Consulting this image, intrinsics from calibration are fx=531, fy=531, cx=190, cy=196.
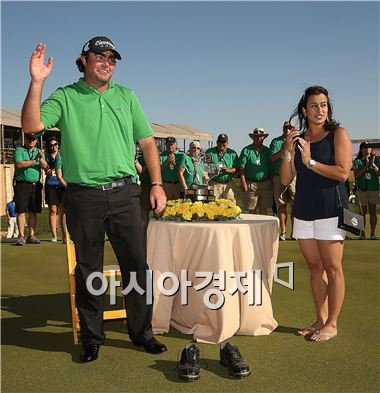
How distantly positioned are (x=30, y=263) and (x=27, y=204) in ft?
8.17

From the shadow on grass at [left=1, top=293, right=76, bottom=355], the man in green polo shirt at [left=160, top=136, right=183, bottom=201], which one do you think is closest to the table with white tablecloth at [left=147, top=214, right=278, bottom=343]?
the shadow on grass at [left=1, top=293, right=76, bottom=355]

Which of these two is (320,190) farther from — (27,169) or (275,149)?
(27,169)

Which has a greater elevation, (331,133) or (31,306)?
(331,133)

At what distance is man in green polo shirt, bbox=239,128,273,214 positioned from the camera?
10430 mm

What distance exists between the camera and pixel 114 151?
13.3 ft

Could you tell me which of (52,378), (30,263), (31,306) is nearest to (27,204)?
(30,263)

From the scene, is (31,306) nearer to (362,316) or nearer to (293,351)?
(293,351)

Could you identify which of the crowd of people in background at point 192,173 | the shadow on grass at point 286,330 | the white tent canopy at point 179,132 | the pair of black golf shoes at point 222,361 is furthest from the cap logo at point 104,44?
the white tent canopy at point 179,132

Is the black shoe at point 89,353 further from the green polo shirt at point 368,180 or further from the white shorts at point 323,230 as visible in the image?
the green polo shirt at point 368,180

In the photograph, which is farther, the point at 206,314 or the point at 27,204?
the point at 27,204

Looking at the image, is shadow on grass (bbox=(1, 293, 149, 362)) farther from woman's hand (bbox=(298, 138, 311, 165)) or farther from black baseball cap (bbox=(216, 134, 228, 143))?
black baseball cap (bbox=(216, 134, 228, 143))

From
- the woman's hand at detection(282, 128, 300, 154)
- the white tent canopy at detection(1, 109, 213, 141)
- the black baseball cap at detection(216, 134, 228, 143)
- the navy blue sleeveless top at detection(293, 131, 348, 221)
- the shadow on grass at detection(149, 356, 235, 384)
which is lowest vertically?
the shadow on grass at detection(149, 356, 235, 384)

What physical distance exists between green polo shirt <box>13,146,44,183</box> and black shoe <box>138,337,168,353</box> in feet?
23.0

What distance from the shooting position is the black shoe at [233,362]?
371 cm
